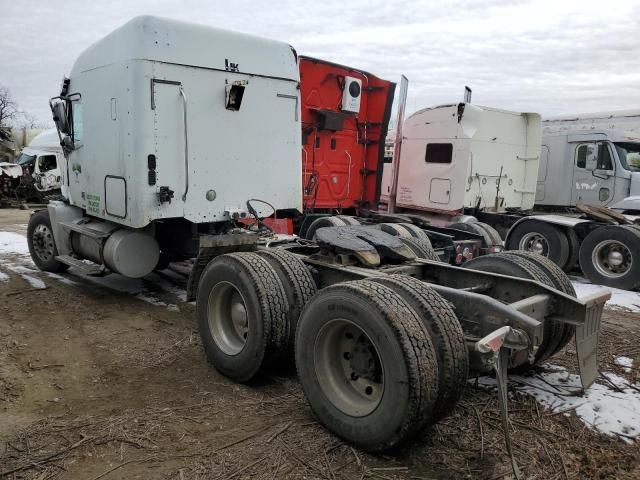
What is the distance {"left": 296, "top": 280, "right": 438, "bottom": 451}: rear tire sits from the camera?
9.53 feet

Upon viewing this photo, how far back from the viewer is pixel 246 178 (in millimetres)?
6465

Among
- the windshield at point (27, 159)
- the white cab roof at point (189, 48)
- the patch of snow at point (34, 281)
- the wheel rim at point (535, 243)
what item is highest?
the white cab roof at point (189, 48)

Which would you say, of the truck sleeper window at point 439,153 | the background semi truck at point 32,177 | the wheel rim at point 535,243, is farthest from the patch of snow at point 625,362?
the background semi truck at point 32,177

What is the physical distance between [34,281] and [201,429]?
5376mm

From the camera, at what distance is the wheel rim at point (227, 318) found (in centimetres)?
441

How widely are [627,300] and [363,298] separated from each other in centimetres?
587

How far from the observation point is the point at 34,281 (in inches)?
303

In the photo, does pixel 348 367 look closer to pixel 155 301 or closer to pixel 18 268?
pixel 155 301

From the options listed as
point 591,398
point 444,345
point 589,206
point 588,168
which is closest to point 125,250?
point 444,345

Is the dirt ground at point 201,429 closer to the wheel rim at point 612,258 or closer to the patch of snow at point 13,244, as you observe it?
the wheel rim at point 612,258

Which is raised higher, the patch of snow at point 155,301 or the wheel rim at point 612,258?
the wheel rim at point 612,258

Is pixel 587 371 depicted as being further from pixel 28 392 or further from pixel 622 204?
pixel 622 204

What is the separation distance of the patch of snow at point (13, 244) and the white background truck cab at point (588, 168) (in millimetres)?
11558

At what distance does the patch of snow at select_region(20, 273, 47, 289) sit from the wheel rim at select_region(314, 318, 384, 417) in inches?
215
